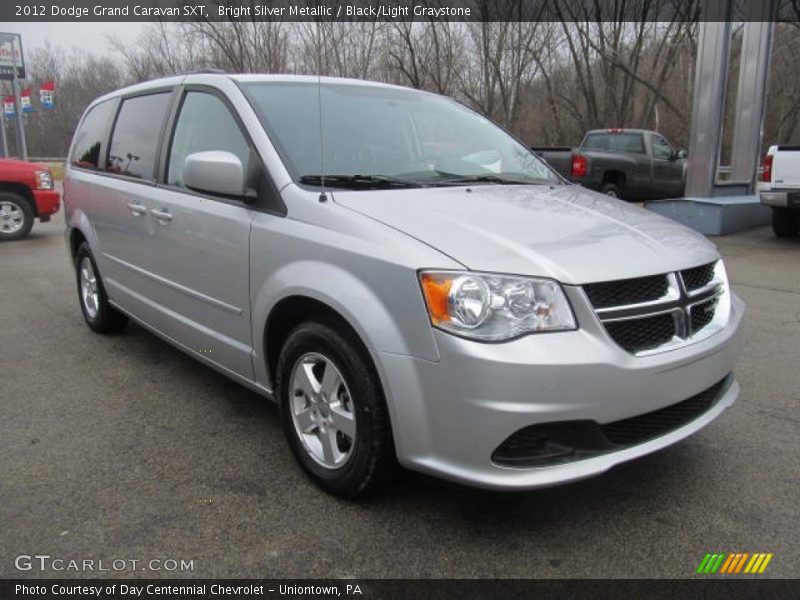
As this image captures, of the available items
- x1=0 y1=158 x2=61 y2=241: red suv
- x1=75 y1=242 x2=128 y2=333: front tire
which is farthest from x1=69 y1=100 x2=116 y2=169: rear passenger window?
x1=0 y1=158 x2=61 y2=241: red suv

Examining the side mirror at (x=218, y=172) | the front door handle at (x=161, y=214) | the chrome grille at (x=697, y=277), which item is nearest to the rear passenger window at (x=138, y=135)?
the front door handle at (x=161, y=214)

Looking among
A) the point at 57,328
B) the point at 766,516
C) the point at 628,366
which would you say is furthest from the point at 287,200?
the point at 57,328

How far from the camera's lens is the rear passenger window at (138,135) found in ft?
13.1

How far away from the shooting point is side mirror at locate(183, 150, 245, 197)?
2943 mm

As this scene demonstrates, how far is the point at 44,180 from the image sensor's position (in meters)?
11.2

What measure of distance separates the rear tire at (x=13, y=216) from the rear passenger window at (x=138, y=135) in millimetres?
7631

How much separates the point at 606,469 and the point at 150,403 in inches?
104

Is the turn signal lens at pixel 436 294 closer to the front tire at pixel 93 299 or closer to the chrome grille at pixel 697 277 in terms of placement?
the chrome grille at pixel 697 277

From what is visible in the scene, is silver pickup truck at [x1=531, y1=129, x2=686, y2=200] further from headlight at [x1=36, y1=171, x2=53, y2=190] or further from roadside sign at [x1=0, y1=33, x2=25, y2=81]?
roadside sign at [x1=0, y1=33, x2=25, y2=81]

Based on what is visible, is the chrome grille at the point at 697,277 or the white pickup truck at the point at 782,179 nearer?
the chrome grille at the point at 697,277

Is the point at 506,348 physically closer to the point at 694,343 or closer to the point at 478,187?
the point at 694,343
